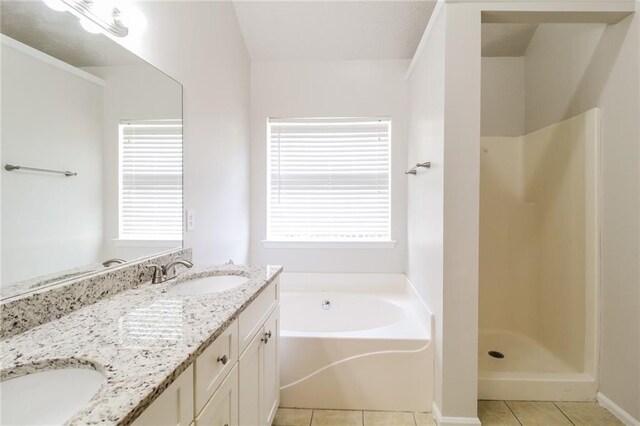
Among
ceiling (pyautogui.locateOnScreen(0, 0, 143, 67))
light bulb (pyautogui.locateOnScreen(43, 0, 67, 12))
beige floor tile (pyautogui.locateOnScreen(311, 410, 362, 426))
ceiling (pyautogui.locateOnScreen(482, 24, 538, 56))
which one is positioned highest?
ceiling (pyautogui.locateOnScreen(482, 24, 538, 56))

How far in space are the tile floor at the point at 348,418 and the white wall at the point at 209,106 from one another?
104cm

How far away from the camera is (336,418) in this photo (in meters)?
1.61

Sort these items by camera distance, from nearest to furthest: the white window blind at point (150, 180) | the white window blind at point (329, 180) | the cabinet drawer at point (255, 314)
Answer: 1. the cabinet drawer at point (255, 314)
2. the white window blind at point (150, 180)
3. the white window blind at point (329, 180)

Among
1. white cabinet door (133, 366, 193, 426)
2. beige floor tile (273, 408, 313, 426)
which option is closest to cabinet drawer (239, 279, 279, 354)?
white cabinet door (133, 366, 193, 426)

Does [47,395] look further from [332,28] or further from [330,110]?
[332,28]

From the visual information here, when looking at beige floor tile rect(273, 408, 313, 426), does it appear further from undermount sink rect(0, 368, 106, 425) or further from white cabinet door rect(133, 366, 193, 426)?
undermount sink rect(0, 368, 106, 425)

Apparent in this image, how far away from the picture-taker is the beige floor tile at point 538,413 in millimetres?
1562

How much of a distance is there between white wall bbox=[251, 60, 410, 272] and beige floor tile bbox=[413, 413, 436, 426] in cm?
111

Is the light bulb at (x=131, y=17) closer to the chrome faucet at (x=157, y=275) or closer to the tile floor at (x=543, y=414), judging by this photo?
the chrome faucet at (x=157, y=275)

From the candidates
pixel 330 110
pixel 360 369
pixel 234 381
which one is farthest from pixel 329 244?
pixel 234 381

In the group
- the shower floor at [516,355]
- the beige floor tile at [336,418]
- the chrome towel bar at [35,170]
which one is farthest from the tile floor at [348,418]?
the chrome towel bar at [35,170]

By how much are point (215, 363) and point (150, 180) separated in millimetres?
893

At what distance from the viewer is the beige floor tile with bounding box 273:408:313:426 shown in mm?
1566

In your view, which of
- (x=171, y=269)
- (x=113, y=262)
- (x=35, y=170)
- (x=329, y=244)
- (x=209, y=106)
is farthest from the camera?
(x=329, y=244)
